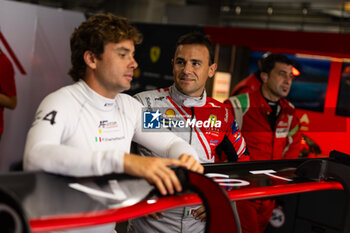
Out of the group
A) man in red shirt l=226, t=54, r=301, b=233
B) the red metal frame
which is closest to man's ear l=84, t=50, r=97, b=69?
the red metal frame

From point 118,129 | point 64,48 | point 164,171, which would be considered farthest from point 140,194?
point 64,48

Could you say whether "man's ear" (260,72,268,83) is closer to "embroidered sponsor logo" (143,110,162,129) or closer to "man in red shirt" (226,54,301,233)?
"man in red shirt" (226,54,301,233)

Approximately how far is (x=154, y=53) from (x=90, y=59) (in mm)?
3317

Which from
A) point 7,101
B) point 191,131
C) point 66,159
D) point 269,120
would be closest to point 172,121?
point 191,131

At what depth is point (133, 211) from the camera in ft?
3.10

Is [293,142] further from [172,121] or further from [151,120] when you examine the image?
[151,120]

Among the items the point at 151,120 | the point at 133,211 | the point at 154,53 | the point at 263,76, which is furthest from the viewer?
the point at 154,53

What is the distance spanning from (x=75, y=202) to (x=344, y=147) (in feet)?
3.96

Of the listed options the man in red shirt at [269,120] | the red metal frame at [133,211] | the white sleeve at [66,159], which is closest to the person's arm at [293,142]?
the man in red shirt at [269,120]

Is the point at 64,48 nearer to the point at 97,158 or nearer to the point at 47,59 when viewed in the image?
the point at 47,59

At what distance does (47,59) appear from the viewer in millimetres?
4469

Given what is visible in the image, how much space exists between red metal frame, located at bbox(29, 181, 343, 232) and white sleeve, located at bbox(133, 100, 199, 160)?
0.79 ft

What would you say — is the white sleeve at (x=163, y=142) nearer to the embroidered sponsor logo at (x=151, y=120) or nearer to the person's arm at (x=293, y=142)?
the embroidered sponsor logo at (x=151, y=120)

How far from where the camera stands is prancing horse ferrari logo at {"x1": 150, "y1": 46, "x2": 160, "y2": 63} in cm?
467
